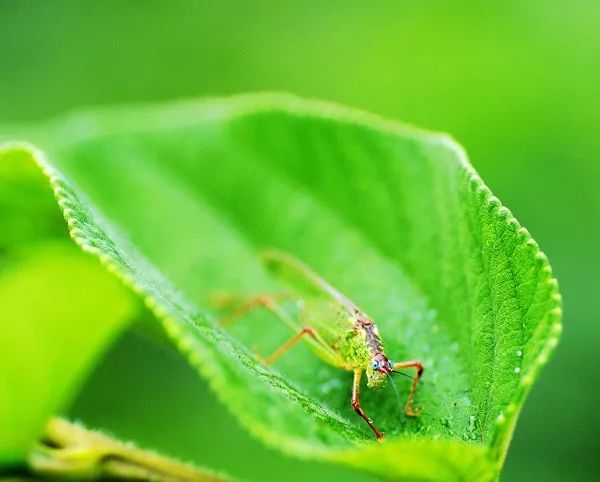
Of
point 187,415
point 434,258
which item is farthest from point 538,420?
point 434,258

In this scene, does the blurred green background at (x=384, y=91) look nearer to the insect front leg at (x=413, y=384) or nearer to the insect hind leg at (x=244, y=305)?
the insect hind leg at (x=244, y=305)

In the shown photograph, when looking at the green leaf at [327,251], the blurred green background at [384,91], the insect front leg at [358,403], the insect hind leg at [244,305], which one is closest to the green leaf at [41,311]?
the green leaf at [327,251]

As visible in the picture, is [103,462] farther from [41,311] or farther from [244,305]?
[244,305]

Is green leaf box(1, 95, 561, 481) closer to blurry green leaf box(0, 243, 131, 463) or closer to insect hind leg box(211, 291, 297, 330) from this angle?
insect hind leg box(211, 291, 297, 330)

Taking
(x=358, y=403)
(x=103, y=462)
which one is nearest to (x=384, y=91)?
(x=358, y=403)

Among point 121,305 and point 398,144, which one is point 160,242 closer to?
point 121,305

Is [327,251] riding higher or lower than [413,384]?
higher

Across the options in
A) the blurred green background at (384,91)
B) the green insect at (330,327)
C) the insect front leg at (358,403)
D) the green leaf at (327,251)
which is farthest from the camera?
the blurred green background at (384,91)
